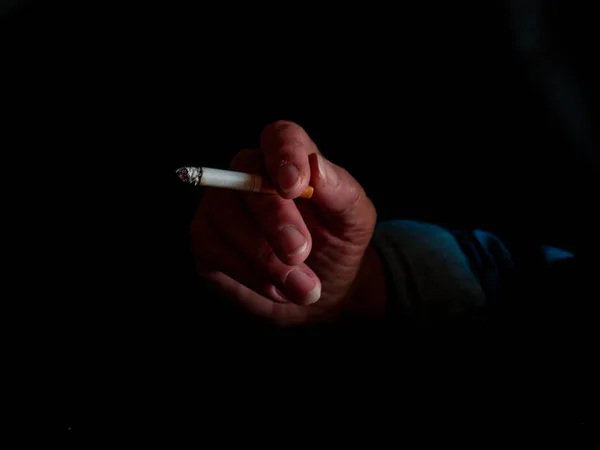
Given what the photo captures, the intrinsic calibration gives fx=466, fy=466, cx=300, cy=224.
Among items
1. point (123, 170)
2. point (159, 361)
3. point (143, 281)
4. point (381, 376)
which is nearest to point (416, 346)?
point (381, 376)

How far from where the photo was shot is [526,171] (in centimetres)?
95

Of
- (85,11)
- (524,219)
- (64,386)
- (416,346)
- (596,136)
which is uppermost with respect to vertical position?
(85,11)

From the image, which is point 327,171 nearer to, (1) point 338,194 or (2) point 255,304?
(1) point 338,194

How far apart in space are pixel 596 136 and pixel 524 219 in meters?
0.20

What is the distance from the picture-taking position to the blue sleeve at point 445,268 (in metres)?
0.74

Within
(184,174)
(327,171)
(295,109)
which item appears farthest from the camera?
(295,109)

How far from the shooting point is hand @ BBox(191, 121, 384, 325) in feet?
1.64

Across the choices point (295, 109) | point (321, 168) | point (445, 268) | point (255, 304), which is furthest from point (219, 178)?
point (295, 109)

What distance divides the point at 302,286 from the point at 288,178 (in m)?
0.12

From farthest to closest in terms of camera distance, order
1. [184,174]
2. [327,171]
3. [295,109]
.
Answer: [295,109] → [327,171] → [184,174]

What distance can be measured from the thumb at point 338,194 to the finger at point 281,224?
0.15ft

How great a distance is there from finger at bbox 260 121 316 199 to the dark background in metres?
0.41

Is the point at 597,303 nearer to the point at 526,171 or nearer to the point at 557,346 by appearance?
the point at 557,346

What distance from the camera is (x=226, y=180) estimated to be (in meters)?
0.46
